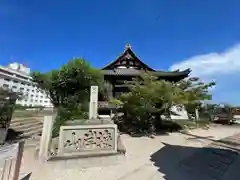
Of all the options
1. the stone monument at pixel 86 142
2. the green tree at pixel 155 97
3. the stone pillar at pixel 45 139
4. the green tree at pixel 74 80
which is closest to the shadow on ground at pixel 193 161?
the stone monument at pixel 86 142

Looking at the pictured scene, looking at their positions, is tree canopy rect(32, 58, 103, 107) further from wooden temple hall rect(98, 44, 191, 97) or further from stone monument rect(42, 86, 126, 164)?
stone monument rect(42, 86, 126, 164)

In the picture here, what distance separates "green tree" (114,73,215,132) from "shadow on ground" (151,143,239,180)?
2.73 meters

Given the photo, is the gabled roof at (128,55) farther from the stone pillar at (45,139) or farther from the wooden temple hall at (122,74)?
the stone pillar at (45,139)

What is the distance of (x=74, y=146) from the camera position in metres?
5.39

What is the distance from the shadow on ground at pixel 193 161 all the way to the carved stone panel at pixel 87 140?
1.58 metres

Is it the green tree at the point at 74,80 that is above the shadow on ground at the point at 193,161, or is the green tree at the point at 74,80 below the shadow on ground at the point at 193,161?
above

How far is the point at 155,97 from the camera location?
9.20 meters

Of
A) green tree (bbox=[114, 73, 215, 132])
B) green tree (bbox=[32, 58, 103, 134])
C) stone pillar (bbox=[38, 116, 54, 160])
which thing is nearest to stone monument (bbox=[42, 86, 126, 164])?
stone pillar (bbox=[38, 116, 54, 160])

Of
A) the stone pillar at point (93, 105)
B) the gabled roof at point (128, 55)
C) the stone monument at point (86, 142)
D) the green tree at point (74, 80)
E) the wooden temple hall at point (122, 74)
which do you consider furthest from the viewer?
the gabled roof at point (128, 55)

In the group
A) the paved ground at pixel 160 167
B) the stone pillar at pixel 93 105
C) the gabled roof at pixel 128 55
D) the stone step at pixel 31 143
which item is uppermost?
the gabled roof at pixel 128 55

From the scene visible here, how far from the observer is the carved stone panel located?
5.33 metres

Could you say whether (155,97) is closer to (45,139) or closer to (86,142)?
(86,142)

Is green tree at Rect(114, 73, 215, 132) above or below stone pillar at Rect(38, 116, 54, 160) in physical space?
above

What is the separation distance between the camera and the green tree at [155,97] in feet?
29.7
